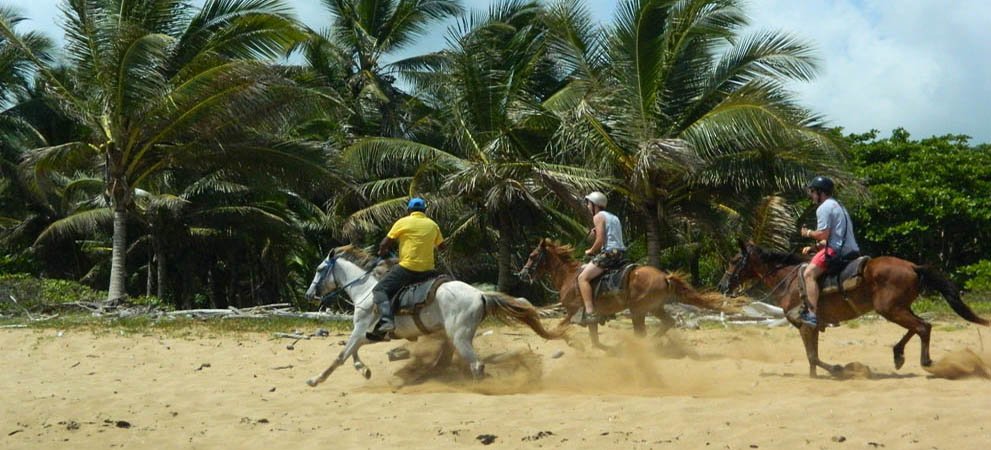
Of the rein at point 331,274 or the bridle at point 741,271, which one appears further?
the bridle at point 741,271

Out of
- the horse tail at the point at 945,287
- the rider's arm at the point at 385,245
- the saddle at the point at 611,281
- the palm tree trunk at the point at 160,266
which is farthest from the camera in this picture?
the palm tree trunk at the point at 160,266

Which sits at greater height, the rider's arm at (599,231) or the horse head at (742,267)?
the rider's arm at (599,231)

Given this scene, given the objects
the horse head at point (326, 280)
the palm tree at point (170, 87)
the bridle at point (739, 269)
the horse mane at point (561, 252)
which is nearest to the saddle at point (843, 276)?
the bridle at point (739, 269)

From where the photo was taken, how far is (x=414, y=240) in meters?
10.5

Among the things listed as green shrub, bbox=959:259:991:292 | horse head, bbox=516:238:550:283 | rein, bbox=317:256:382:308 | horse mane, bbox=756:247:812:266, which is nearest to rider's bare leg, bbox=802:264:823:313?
horse mane, bbox=756:247:812:266

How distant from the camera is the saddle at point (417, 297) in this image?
10.3 metres

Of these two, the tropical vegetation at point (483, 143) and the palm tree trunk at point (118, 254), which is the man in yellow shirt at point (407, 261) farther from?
the palm tree trunk at point (118, 254)

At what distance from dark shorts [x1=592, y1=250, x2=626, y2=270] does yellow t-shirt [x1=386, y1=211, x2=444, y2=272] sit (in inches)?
107

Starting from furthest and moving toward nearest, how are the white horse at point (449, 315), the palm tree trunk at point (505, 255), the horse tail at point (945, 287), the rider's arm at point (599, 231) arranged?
the palm tree trunk at point (505, 255) → the rider's arm at point (599, 231) → the white horse at point (449, 315) → the horse tail at point (945, 287)

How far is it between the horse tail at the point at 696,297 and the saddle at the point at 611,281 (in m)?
0.50

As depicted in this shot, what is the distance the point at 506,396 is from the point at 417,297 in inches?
56.6

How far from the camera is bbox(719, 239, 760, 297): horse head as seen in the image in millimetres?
11375

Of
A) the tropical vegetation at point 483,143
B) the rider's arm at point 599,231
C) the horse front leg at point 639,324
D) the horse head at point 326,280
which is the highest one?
the tropical vegetation at point 483,143

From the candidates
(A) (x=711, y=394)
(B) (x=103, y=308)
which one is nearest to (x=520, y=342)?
(A) (x=711, y=394)
